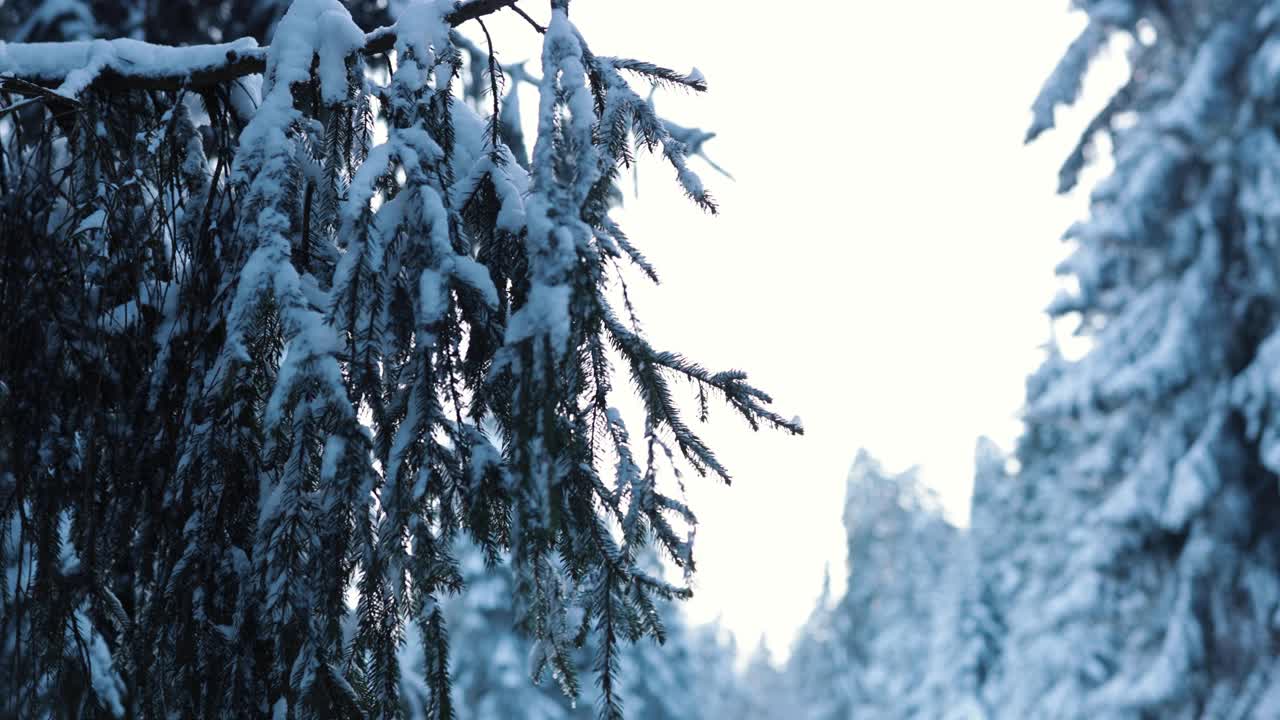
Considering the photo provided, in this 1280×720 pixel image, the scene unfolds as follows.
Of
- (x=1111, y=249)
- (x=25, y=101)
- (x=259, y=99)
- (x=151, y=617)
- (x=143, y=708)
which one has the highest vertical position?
(x=1111, y=249)

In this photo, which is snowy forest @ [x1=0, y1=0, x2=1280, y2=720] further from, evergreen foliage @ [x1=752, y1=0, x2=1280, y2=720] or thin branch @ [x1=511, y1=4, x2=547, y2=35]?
evergreen foliage @ [x1=752, y1=0, x2=1280, y2=720]

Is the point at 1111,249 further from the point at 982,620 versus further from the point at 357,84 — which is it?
the point at 982,620

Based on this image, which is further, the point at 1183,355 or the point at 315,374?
the point at 1183,355

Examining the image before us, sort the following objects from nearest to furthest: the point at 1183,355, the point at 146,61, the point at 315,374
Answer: the point at 315,374 < the point at 146,61 < the point at 1183,355

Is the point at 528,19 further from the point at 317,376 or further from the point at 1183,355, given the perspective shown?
the point at 1183,355

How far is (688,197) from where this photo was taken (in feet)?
7.72

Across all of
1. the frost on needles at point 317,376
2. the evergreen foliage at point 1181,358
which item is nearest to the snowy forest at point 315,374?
the frost on needles at point 317,376

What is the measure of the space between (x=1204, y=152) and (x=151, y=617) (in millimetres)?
12055

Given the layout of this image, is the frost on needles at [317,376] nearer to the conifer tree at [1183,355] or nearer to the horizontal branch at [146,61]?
the horizontal branch at [146,61]

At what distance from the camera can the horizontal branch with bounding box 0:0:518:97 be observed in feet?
7.41

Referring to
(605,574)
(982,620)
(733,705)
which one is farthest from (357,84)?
(733,705)

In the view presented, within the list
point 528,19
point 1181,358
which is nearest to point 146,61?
point 528,19

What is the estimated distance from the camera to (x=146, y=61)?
230 centimetres

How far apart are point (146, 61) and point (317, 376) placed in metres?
1.00
